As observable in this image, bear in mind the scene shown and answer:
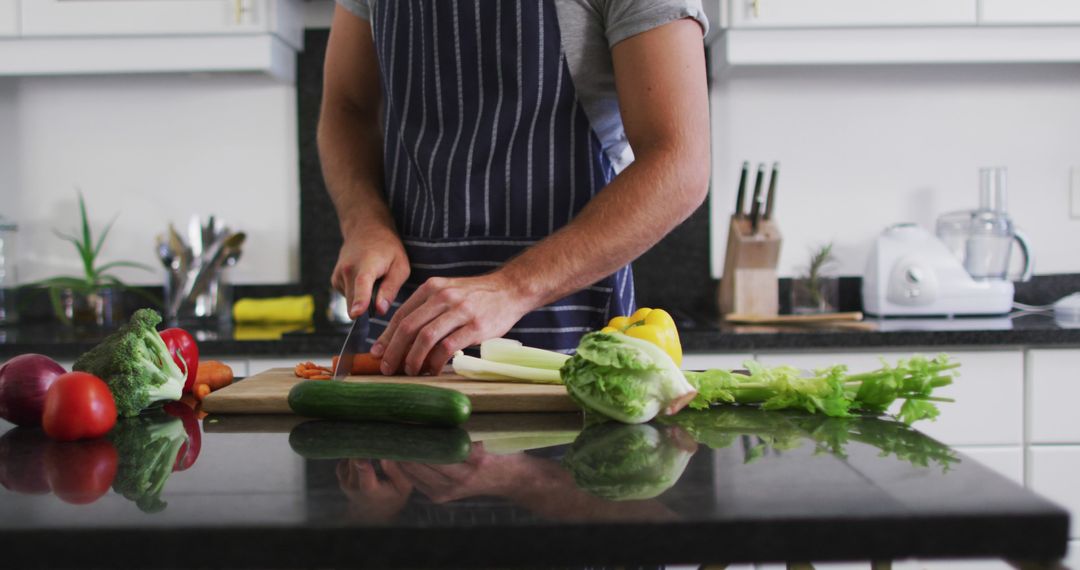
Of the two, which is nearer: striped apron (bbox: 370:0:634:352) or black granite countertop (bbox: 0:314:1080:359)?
striped apron (bbox: 370:0:634:352)

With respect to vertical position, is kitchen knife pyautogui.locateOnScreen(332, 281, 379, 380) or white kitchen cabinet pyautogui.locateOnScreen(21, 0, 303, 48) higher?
white kitchen cabinet pyautogui.locateOnScreen(21, 0, 303, 48)

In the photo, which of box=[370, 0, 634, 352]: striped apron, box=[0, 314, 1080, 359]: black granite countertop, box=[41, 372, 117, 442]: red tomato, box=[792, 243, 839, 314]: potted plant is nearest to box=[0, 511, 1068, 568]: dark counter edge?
box=[41, 372, 117, 442]: red tomato

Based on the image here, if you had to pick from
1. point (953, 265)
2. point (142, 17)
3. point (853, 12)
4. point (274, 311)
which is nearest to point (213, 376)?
point (274, 311)

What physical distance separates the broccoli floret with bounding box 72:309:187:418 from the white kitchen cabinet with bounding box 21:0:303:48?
4.71ft

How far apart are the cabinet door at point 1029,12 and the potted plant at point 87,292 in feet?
7.45

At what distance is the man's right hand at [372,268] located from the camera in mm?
1065

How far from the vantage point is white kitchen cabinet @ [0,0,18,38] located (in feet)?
7.05

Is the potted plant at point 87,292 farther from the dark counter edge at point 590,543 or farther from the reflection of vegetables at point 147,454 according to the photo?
the dark counter edge at point 590,543

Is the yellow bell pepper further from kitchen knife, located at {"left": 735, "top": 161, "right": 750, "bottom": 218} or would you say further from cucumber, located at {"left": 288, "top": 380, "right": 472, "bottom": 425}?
kitchen knife, located at {"left": 735, "top": 161, "right": 750, "bottom": 218}

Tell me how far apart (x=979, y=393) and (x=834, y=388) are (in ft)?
4.30

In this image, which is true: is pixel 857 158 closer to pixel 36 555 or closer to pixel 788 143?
pixel 788 143

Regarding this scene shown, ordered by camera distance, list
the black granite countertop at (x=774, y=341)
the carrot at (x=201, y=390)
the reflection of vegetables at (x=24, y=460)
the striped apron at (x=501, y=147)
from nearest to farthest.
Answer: the reflection of vegetables at (x=24, y=460) < the carrot at (x=201, y=390) < the striped apron at (x=501, y=147) < the black granite countertop at (x=774, y=341)

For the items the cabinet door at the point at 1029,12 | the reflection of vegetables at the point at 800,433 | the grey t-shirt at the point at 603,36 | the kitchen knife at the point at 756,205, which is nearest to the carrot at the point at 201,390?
the reflection of vegetables at the point at 800,433

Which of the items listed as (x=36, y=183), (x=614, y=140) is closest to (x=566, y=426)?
(x=614, y=140)
